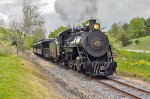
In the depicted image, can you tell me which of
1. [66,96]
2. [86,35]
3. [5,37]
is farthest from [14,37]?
[66,96]

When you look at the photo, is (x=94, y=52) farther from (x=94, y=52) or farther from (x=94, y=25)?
(x=94, y=25)

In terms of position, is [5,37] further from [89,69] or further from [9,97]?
[9,97]

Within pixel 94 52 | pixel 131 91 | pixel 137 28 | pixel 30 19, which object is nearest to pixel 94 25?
pixel 94 52

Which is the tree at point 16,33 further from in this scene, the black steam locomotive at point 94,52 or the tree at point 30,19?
the black steam locomotive at point 94,52

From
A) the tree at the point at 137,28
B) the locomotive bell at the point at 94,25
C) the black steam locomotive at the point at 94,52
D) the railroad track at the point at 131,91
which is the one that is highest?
the tree at the point at 137,28

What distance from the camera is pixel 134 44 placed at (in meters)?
115

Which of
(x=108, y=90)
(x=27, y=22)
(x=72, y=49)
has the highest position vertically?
(x=27, y=22)

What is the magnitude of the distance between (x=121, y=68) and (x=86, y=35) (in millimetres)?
6883

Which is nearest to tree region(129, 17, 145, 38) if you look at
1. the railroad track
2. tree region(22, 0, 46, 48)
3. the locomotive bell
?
tree region(22, 0, 46, 48)

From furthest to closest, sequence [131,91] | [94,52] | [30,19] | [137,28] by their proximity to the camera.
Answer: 1. [137,28]
2. [30,19]
3. [94,52]
4. [131,91]

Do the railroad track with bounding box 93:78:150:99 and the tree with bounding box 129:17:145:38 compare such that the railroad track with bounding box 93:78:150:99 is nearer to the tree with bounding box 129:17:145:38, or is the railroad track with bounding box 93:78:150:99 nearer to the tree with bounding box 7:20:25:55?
the tree with bounding box 7:20:25:55

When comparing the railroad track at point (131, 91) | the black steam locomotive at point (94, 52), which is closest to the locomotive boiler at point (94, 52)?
the black steam locomotive at point (94, 52)

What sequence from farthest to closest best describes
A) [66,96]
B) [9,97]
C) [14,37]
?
[14,37], [66,96], [9,97]

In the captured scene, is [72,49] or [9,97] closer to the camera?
[9,97]
